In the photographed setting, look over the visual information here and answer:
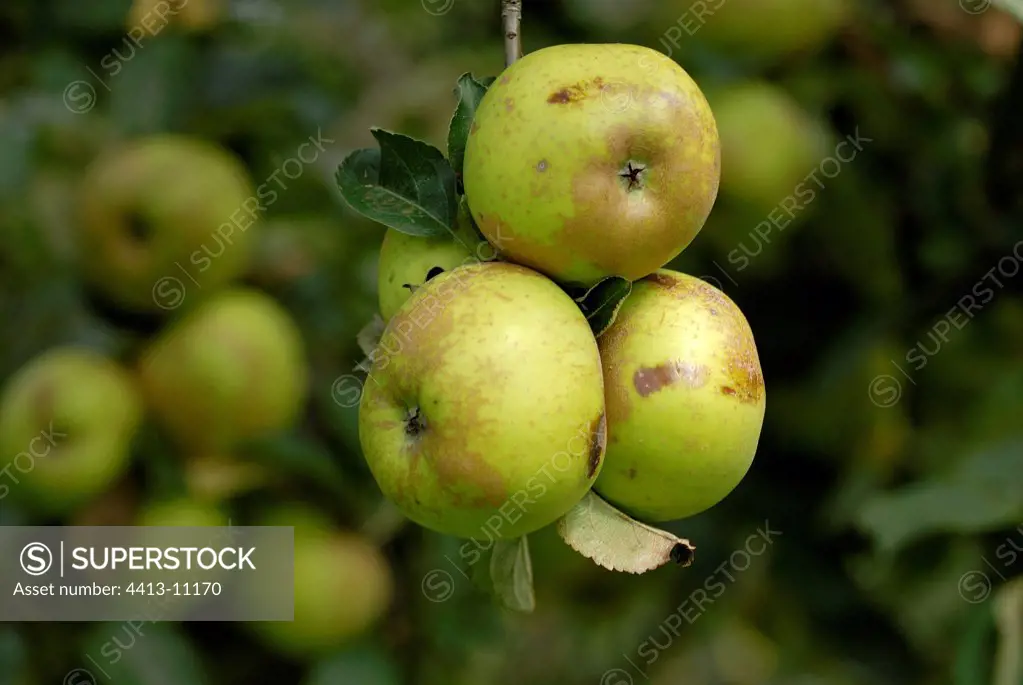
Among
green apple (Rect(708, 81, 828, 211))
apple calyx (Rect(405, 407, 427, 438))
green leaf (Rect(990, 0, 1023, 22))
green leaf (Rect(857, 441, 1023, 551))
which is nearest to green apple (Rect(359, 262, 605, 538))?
apple calyx (Rect(405, 407, 427, 438))

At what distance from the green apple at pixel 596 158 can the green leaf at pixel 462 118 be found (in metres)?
0.08

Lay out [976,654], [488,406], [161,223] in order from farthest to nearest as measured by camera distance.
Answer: [161,223]
[976,654]
[488,406]

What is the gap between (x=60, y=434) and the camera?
1797 mm

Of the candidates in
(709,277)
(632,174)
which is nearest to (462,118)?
(632,174)

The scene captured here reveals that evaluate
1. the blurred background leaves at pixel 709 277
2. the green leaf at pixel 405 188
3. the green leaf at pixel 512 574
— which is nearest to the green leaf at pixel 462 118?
the green leaf at pixel 405 188

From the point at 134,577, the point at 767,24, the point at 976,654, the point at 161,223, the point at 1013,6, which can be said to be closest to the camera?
the point at 1013,6

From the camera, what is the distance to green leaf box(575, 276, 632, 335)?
92cm

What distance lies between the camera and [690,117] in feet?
3.02

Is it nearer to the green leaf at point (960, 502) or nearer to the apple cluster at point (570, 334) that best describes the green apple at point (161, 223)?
the apple cluster at point (570, 334)

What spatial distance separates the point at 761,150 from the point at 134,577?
129 cm

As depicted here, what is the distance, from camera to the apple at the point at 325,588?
1.89m

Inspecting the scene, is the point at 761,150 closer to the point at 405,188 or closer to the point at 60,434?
the point at 405,188

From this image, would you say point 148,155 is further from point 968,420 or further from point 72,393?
point 968,420

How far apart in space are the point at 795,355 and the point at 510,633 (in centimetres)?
90
